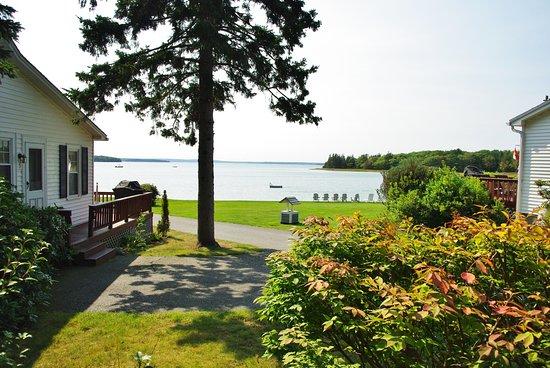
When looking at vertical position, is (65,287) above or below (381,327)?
below

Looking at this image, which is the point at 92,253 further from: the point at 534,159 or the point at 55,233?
the point at 534,159

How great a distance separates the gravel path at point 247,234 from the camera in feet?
48.4

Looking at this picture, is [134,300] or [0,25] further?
[134,300]

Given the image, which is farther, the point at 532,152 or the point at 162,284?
the point at 532,152

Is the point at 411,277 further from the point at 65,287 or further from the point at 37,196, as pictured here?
the point at 37,196

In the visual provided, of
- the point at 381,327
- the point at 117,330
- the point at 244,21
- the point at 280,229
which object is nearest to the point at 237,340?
the point at 117,330

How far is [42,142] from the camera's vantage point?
13000 mm

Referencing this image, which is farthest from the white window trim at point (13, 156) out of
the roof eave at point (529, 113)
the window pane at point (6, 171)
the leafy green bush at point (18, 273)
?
the roof eave at point (529, 113)

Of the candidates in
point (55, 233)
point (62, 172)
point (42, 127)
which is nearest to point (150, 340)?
point (55, 233)

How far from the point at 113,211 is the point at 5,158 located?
3.12m

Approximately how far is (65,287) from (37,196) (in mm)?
5722

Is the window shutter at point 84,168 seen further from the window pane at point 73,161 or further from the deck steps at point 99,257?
the deck steps at point 99,257

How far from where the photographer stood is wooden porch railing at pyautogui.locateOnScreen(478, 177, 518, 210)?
19500 mm

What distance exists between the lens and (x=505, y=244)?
309cm
